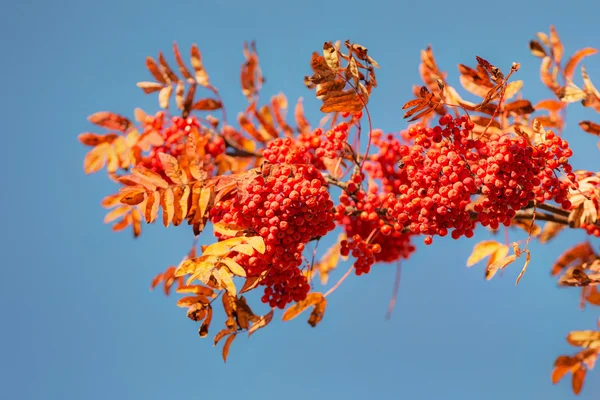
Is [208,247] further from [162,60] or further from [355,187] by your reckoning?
[162,60]

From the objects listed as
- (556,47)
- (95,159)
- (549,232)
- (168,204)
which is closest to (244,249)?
(168,204)

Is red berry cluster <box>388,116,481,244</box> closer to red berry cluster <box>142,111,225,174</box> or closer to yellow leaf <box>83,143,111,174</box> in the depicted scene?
red berry cluster <box>142,111,225,174</box>

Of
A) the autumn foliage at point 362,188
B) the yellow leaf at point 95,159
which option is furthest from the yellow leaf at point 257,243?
the yellow leaf at point 95,159

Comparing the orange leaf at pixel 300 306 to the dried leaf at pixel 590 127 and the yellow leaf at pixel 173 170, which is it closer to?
the yellow leaf at pixel 173 170

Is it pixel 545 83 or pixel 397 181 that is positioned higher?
pixel 545 83

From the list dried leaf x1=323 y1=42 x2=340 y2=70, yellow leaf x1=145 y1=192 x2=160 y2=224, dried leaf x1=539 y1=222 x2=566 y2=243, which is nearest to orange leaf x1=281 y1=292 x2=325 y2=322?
yellow leaf x1=145 y1=192 x2=160 y2=224

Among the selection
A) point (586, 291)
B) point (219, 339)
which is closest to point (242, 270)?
point (219, 339)

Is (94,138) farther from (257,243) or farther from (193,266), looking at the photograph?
(257,243)
